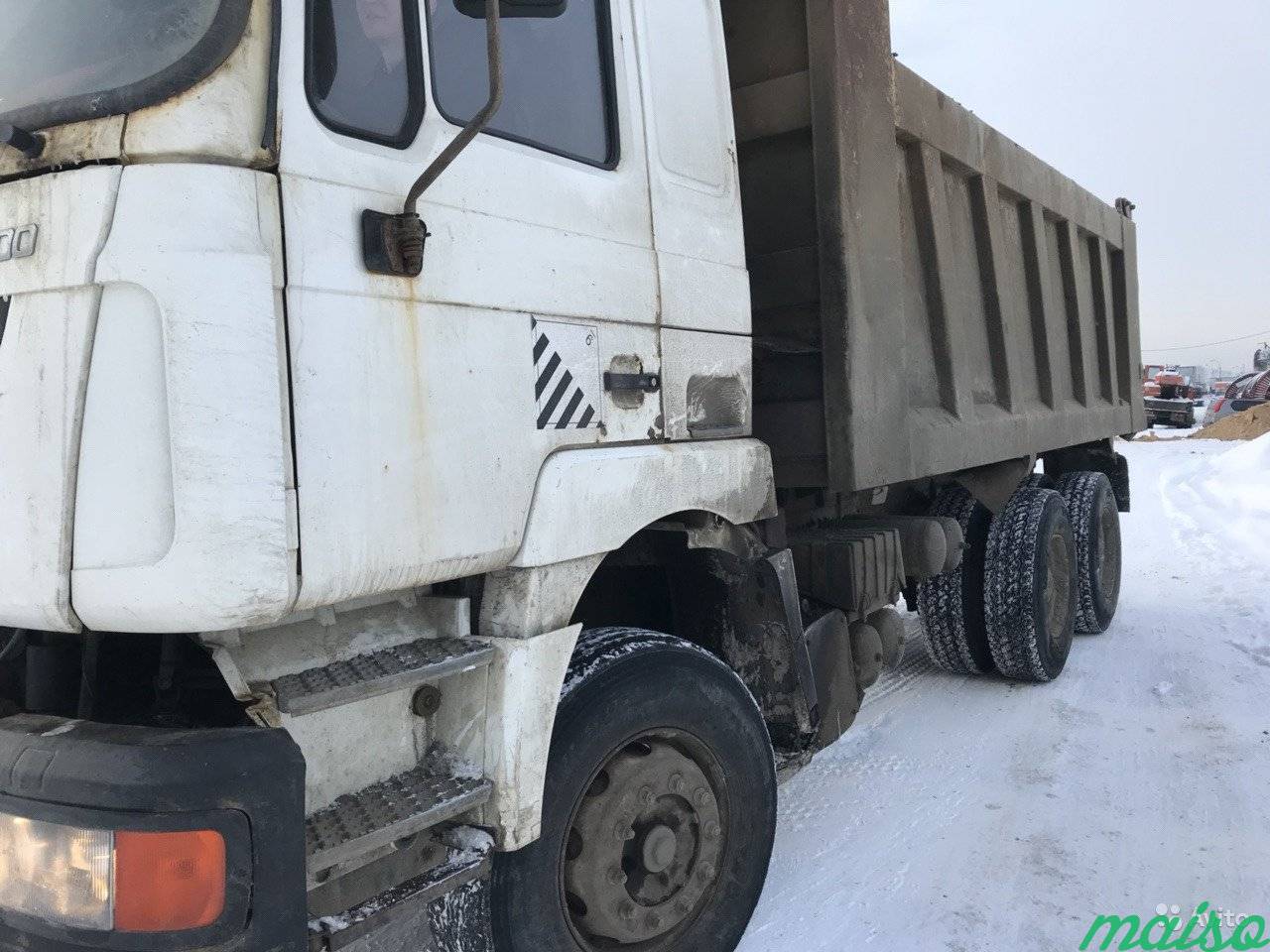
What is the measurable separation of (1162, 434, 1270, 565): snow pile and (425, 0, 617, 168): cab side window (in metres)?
7.69

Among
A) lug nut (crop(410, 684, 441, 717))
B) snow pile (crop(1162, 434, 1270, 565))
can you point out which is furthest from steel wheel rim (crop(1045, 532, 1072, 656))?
lug nut (crop(410, 684, 441, 717))

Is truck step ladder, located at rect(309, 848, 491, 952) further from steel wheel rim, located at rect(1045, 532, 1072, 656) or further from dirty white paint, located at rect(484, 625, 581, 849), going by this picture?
steel wheel rim, located at rect(1045, 532, 1072, 656)

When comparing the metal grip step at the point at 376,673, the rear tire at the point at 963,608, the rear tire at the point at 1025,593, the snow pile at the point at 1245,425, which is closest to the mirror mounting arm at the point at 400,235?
the metal grip step at the point at 376,673

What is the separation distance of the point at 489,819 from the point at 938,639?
3808 millimetres

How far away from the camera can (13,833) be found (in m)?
1.51

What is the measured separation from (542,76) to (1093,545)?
201 inches

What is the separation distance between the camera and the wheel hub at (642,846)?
2180 millimetres

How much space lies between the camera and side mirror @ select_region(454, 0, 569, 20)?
175 centimetres

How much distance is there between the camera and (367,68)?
181cm

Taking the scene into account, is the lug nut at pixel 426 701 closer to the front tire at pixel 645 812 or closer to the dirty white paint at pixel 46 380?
the front tire at pixel 645 812

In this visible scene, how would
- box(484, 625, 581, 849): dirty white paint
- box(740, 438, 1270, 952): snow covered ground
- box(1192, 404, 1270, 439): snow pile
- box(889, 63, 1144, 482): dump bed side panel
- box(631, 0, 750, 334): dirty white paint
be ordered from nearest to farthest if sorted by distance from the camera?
box(484, 625, 581, 849): dirty white paint < box(631, 0, 750, 334): dirty white paint < box(740, 438, 1270, 952): snow covered ground < box(889, 63, 1144, 482): dump bed side panel < box(1192, 404, 1270, 439): snow pile

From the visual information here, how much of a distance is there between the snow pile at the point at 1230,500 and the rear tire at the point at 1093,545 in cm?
238

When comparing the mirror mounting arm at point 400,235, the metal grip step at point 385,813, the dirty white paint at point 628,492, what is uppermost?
the mirror mounting arm at point 400,235

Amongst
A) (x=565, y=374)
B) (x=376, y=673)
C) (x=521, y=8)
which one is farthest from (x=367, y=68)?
(x=376, y=673)
